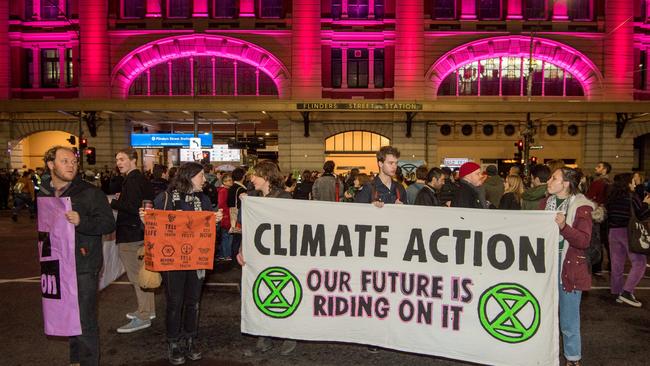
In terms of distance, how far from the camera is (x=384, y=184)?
238 inches

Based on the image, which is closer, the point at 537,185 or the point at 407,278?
the point at 407,278

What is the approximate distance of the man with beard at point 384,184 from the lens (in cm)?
588

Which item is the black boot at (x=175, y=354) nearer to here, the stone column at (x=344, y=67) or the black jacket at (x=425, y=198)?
the black jacket at (x=425, y=198)

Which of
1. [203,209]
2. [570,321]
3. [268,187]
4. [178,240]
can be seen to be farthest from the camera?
[268,187]

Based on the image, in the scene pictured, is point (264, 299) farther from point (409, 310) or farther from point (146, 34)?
point (146, 34)

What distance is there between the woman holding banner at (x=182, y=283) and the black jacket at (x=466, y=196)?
3.08m

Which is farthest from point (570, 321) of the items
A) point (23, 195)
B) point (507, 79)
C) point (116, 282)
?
point (507, 79)

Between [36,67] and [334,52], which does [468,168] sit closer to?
[334,52]

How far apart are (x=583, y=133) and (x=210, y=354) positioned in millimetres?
28769

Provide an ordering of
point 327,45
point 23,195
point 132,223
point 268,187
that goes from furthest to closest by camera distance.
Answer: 1. point 327,45
2. point 23,195
3. point 132,223
4. point 268,187

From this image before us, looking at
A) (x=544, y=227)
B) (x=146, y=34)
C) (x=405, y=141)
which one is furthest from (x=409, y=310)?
(x=146, y=34)

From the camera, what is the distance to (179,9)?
93.5ft

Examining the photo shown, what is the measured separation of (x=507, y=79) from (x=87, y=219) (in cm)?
2796

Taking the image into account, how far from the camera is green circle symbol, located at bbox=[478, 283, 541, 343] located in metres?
4.68
